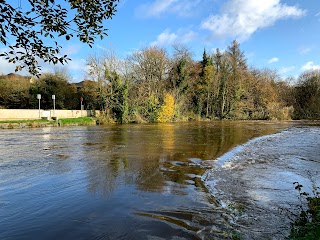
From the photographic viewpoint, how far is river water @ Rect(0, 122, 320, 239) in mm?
4723

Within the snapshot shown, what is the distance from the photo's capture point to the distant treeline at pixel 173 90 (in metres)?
36.5

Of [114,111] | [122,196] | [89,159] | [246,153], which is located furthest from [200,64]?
[122,196]

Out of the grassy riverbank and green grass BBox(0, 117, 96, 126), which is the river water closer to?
the grassy riverbank

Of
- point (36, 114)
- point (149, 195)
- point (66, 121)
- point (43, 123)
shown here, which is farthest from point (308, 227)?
point (36, 114)

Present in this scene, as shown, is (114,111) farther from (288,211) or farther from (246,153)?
(288,211)

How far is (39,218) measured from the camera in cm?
519

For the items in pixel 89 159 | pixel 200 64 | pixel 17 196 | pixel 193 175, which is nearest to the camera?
pixel 17 196

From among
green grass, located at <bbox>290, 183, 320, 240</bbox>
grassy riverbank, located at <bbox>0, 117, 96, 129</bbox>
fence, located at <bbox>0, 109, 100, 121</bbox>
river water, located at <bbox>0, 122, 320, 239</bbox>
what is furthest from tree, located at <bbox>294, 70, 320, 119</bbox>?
green grass, located at <bbox>290, 183, 320, 240</bbox>

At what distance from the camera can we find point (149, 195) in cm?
663

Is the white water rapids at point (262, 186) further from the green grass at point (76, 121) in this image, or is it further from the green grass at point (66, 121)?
the green grass at point (76, 121)

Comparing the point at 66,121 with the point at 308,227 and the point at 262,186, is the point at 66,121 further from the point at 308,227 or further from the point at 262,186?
the point at 308,227

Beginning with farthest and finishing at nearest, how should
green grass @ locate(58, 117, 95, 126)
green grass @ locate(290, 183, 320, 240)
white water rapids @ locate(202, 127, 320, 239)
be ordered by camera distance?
green grass @ locate(58, 117, 95, 126)
white water rapids @ locate(202, 127, 320, 239)
green grass @ locate(290, 183, 320, 240)

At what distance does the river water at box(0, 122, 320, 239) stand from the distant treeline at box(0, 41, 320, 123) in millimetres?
24135

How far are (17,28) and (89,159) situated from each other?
820 centimetres
